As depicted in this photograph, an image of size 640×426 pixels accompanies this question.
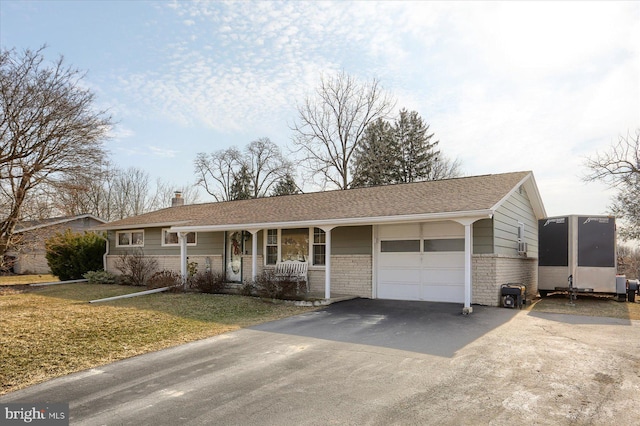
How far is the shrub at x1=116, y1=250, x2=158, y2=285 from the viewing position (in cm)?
1850

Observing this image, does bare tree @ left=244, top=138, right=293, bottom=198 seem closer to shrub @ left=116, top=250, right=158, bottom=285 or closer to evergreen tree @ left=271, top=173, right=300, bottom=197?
evergreen tree @ left=271, top=173, right=300, bottom=197

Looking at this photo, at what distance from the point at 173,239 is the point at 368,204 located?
32.7 ft

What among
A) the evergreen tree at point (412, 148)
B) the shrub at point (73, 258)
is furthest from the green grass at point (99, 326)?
the evergreen tree at point (412, 148)

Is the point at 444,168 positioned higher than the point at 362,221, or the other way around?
the point at 444,168

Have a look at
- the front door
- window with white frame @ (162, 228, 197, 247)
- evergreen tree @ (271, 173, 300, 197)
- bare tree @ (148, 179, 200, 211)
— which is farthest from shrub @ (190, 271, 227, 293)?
bare tree @ (148, 179, 200, 211)

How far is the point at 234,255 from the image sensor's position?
680 inches

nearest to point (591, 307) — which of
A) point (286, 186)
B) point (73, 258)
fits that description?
point (73, 258)

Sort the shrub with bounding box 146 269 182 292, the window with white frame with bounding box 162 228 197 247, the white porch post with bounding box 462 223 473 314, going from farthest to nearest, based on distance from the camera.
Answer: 1. the window with white frame with bounding box 162 228 197 247
2. the shrub with bounding box 146 269 182 292
3. the white porch post with bounding box 462 223 473 314

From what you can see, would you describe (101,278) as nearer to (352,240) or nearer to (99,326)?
(99,326)

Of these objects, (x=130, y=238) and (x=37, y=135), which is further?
(x=130, y=238)

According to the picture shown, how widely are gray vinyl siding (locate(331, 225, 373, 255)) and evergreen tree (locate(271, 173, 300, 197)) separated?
23741 mm

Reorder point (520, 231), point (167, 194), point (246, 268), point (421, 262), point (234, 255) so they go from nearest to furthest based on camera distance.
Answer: point (421, 262) → point (520, 231) → point (246, 268) → point (234, 255) → point (167, 194)

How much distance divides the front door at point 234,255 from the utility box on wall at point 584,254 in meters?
11.3

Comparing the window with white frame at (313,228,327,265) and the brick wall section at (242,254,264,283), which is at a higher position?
the window with white frame at (313,228,327,265)
